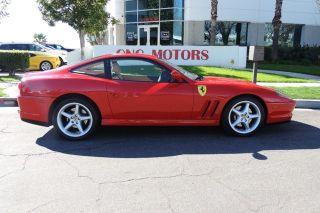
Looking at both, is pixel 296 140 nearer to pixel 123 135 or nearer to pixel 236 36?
pixel 123 135

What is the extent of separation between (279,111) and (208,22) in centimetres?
2051

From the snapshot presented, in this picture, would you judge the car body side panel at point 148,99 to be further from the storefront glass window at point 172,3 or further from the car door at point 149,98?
the storefront glass window at point 172,3

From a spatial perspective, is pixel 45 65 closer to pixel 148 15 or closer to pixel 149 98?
pixel 148 15

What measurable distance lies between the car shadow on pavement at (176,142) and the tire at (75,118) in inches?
5.4

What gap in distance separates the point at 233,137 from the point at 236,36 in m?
21.9

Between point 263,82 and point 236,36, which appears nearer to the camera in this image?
point 263,82

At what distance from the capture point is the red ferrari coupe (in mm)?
5426

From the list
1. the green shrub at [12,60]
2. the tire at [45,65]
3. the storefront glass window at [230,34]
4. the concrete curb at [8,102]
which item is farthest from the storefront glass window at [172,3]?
the concrete curb at [8,102]

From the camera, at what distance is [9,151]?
16.3ft

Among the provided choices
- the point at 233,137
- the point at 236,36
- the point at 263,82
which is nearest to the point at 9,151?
the point at 233,137

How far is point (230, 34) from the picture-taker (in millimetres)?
26125

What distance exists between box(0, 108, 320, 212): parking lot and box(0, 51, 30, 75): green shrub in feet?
26.2

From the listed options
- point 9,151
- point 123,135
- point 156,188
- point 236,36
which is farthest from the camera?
point 236,36

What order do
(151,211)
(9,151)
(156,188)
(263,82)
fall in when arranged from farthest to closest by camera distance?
(263,82) → (9,151) → (156,188) → (151,211)
